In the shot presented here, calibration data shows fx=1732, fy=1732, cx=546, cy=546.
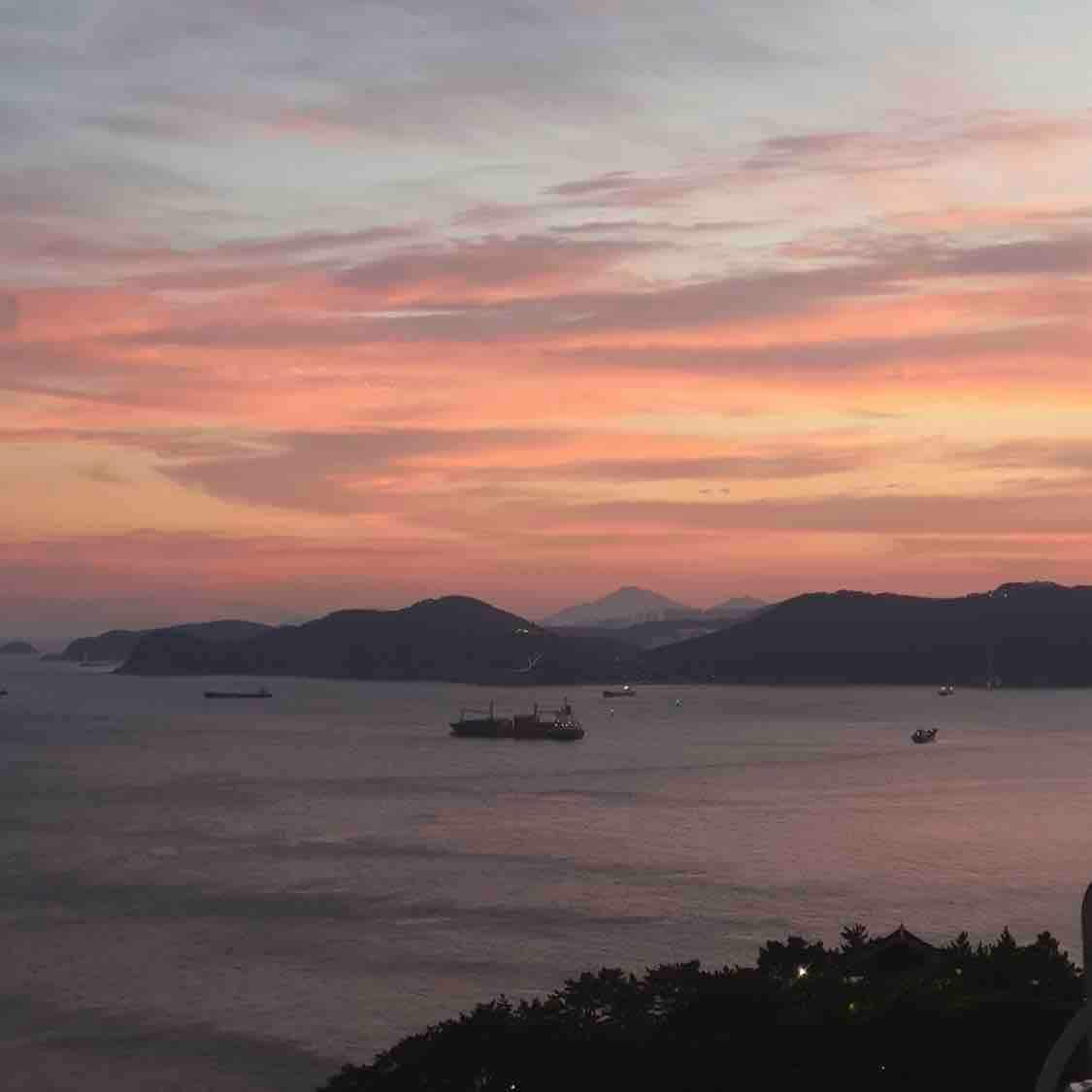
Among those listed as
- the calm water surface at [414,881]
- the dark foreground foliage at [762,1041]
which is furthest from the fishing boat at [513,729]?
the dark foreground foliage at [762,1041]

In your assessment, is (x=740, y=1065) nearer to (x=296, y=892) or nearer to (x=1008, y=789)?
(x=296, y=892)

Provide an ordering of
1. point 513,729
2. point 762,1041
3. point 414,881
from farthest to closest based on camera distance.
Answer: point 513,729
point 414,881
point 762,1041

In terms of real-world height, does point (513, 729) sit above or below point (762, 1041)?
below

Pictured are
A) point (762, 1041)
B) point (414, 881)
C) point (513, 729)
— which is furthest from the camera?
point (513, 729)

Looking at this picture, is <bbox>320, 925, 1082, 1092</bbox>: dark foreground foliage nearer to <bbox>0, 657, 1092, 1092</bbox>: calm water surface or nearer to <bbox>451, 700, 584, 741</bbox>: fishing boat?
<bbox>0, 657, 1092, 1092</bbox>: calm water surface

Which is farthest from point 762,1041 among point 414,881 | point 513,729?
point 513,729

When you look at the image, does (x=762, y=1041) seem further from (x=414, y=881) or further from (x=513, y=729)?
(x=513, y=729)
